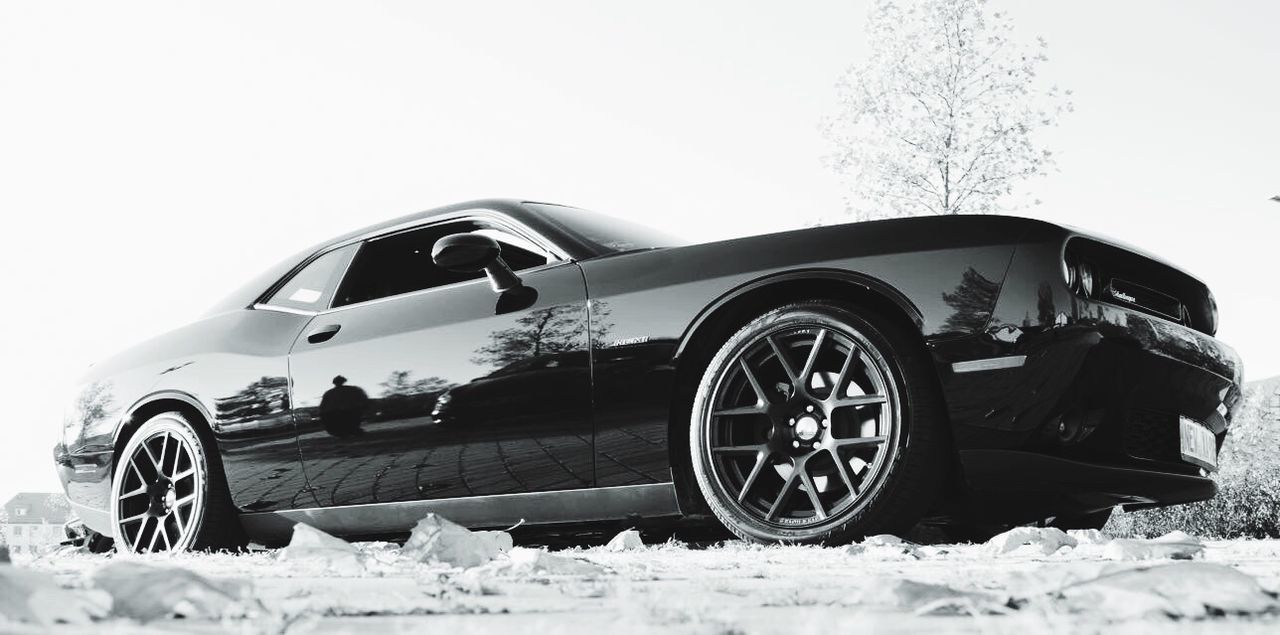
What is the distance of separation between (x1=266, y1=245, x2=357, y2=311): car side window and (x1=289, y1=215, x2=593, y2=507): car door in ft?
0.39

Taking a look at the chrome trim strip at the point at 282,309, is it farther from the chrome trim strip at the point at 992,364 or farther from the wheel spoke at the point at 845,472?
the chrome trim strip at the point at 992,364

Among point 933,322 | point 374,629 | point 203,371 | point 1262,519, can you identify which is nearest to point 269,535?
point 203,371

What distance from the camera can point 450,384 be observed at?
398 cm

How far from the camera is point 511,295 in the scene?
3.97m

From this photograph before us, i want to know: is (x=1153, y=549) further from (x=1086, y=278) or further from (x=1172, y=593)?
(x=1172, y=593)

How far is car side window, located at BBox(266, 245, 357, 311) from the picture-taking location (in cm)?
480

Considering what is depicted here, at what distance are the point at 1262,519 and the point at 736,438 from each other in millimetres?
10197

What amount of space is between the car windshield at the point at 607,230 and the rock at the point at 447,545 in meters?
1.68

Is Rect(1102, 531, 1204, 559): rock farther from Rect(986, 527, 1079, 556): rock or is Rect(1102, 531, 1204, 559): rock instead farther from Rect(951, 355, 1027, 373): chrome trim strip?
Rect(951, 355, 1027, 373): chrome trim strip

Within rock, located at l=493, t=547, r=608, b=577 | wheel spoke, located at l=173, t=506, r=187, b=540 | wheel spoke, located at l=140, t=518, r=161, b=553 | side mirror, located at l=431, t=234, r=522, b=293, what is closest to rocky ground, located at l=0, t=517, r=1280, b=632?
rock, located at l=493, t=547, r=608, b=577

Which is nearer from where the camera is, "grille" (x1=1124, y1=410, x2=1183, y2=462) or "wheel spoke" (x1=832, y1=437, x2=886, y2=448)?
"wheel spoke" (x1=832, y1=437, x2=886, y2=448)

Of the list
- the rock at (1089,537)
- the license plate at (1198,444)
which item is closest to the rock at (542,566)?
the rock at (1089,537)

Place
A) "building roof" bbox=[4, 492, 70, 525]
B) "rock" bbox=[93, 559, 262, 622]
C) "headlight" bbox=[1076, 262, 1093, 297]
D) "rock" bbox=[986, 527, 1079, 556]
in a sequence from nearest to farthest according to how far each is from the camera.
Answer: "rock" bbox=[93, 559, 262, 622] < "rock" bbox=[986, 527, 1079, 556] < "headlight" bbox=[1076, 262, 1093, 297] < "building roof" bbox=[4, 492, 70, 525]

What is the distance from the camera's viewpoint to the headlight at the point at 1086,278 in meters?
3.25
